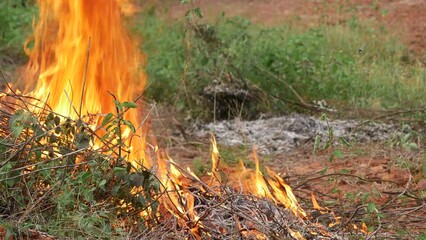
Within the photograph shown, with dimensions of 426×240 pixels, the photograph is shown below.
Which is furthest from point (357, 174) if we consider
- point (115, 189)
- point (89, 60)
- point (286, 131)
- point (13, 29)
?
point (13, 29)

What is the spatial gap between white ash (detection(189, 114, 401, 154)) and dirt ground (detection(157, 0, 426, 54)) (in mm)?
4198

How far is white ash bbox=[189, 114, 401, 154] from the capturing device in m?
7.86

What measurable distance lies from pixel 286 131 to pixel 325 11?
18.6ft

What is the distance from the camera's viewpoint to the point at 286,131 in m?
8.12

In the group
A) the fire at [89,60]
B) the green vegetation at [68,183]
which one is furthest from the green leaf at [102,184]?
the fire at [89,60]

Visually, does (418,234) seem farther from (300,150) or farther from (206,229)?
(300,150)

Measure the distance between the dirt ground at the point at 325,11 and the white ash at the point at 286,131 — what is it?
4.20m

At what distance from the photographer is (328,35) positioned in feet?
36.8

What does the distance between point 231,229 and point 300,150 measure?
10.2ft

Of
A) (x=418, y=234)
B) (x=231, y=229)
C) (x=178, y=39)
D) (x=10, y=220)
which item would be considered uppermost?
(x=178, y=39)

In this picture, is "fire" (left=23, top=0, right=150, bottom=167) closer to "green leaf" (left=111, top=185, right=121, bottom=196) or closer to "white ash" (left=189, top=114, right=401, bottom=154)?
"green leaf" (left=111, top=185, right=121, bottom=196)

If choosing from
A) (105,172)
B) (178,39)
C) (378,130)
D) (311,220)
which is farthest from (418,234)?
(178,39)

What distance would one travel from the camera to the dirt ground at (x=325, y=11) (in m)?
12.8

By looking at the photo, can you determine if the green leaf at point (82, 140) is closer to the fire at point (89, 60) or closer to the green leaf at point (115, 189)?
the green leaf at point (115, 189)
